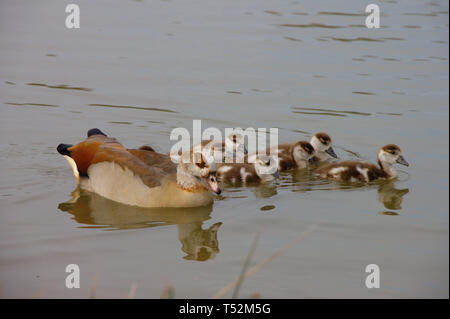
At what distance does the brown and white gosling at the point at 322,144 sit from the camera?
7734 millimetres

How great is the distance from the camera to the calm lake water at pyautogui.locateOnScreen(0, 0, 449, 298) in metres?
4.94

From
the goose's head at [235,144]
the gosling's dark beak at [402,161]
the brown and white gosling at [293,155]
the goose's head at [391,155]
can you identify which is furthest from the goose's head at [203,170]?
the gosling's dark beak at [402,161]

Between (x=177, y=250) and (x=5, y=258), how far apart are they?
1.19 metres

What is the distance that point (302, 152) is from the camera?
757 cm

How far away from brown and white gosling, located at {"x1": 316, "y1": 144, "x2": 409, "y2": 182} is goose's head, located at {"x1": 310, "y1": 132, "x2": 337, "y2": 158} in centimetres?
38

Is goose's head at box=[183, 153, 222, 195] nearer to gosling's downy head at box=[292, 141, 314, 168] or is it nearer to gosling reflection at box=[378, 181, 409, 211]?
gosling's downy head at box=[292, 141, 314, 168]

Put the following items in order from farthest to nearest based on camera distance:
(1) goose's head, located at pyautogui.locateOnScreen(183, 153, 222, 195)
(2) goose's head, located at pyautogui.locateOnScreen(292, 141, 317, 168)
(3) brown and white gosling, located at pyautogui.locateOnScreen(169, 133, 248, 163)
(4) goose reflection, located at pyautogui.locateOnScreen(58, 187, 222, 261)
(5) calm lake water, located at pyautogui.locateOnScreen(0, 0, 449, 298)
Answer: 1. (3) brown and white gosling, located at pyautogui.locateOnScreen(169, 133, 248, 163)
2. (2) goose's head, located at pyautogui.locateOnScreen(292, 141, 317, 168)
3. (1) goose's head, located at pyautogui.locateOnScreen(183, 153, 222, 195)
4. (4) goose reflection, located at pyautogui.locateOnScreen(58, 187, 222, 261)
5. (5) calm lake water, located at pyautogui.locateOnScreen(0, 0, 449, 298)

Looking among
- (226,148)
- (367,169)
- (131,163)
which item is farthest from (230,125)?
(131,163)

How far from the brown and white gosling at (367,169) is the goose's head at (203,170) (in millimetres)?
1507

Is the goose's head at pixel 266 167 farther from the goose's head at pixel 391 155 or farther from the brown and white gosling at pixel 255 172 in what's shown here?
the goose's head at pixel 391 155

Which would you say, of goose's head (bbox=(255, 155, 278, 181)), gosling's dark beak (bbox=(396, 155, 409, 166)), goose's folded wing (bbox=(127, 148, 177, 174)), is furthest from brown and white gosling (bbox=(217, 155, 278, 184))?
gosling's dark beak (bbox=(396, 155, 409, 166))

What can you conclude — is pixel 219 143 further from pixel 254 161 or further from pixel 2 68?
pixel 2 68

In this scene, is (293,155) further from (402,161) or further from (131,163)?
(131,163)

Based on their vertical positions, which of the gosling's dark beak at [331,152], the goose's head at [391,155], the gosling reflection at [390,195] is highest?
the goose's head at [391,155]
